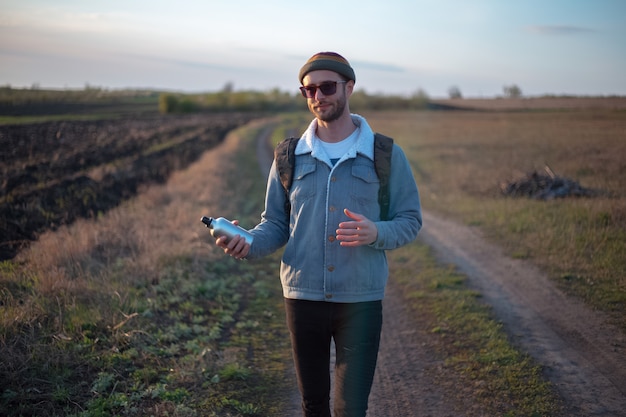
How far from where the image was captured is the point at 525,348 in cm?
497

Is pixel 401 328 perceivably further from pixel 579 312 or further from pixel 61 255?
pixel 61 255

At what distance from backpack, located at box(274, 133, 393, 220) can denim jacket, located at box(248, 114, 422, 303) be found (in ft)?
0.09

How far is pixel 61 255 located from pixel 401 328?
166 inches

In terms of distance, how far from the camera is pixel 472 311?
6.02 m

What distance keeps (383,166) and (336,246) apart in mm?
466

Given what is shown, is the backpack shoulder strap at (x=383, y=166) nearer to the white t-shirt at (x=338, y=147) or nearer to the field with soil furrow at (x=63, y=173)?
the white t-shirt at (x=338, y=147)

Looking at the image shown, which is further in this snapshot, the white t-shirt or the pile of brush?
the pile of brush

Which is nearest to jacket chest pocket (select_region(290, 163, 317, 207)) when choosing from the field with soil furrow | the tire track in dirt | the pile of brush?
the tire track in dirt

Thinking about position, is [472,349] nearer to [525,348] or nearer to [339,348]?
[525,348]

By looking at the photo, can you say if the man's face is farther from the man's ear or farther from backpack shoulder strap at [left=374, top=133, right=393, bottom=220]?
backpack shoulder strap at [left=374, top=133, right=393, bottom=220]

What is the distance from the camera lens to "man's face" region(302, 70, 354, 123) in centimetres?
264

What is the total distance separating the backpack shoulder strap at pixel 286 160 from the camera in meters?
2.79

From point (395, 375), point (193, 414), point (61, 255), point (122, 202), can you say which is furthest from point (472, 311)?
point (122, 202)

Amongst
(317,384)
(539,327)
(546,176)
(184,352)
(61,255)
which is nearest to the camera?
(317,384)
